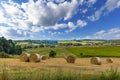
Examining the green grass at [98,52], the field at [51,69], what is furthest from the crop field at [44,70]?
the green grass at [98,52]

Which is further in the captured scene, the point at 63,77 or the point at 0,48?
the point at 0,48

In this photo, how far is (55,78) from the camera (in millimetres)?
8844

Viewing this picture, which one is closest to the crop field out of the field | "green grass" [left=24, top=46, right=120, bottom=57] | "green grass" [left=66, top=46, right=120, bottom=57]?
the field

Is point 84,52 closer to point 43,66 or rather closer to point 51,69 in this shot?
point 43,66

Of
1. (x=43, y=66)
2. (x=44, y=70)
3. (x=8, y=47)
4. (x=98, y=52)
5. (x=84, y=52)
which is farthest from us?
(x=8, y=47)

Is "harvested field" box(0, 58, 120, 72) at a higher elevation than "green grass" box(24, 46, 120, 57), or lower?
lower

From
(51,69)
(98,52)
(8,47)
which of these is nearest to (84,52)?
(98,52)

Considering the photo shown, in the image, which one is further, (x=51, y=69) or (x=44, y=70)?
(x=51, y=69)

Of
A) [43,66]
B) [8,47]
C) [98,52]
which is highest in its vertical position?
[8,47]

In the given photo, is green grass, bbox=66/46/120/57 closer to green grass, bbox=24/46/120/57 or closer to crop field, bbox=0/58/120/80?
green grass, bbox=24/46/120/57

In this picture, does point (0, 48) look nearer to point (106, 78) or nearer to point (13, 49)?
point (13, 49)

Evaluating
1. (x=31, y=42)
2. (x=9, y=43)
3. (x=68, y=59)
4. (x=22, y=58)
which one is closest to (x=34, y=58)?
(x=22, y=58)

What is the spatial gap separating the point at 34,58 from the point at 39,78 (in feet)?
63.9

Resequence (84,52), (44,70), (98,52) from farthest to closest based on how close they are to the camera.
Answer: (98,52)
(84,52)
(44,70)
